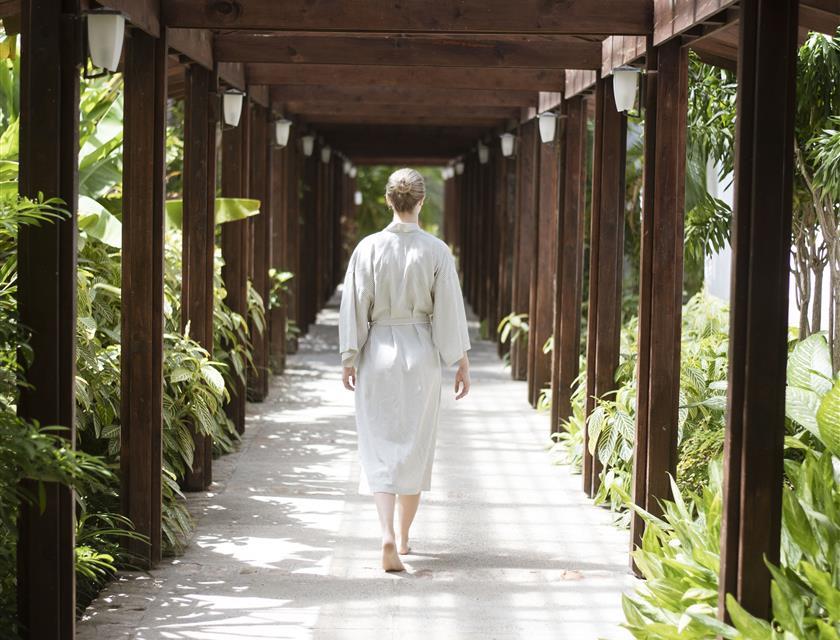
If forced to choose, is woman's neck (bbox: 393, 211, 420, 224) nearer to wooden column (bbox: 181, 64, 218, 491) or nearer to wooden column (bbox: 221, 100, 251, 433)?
wooden column (bbox: 181, 64, 218, 491)

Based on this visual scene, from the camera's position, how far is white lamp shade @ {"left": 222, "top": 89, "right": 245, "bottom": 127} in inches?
319

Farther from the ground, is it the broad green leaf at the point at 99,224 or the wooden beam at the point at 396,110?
the wooden beam at the point at 396,110

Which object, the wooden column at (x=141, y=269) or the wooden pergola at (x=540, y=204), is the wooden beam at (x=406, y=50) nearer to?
the wooden pergola at (x=540, y=204)

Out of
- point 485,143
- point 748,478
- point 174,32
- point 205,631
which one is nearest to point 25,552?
point 205,631

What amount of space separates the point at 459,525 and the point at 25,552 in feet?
9.52

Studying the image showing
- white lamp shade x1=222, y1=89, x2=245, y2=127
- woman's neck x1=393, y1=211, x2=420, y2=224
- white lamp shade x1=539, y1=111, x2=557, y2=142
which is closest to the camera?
woman's neck x1=393, y1=211, x2=420, y2=224

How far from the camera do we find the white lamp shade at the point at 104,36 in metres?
4.33

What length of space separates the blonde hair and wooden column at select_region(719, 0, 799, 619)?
1.92 m

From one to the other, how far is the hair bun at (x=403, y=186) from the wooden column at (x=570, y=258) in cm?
331

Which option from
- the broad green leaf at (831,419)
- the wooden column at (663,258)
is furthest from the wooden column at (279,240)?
the broad green leaf at (831,419)

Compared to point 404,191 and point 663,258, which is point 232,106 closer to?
point 404,191

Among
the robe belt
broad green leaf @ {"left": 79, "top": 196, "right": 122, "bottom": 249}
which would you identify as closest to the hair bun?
the robe belt

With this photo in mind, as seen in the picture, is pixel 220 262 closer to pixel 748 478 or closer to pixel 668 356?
pixel 668 356

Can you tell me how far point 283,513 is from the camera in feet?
22.2
